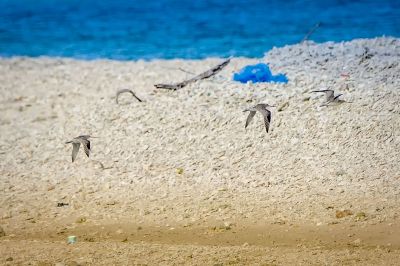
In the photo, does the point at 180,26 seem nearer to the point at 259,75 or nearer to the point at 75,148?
the point at 259,75

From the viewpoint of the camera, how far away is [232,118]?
648 centimetres

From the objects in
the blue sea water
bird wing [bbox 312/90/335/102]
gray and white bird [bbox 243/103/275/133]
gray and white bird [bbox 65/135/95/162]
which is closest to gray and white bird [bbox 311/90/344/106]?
bird wing [bbox 312/90/335/102]

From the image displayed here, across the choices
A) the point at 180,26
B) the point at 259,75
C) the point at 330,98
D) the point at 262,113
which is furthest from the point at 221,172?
the point at 180,26

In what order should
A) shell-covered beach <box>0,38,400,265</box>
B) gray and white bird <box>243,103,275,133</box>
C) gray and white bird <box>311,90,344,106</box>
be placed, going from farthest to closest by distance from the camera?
gray and white bird <box>311,90,344,106</box>
gray and white bird <box>243,103,275,133</box>
shell-covered beach <box>0,38,400,265</box>

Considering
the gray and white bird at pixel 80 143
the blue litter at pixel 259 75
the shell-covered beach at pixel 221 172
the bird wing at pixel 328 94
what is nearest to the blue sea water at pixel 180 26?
the blue litter at pixel 259 75

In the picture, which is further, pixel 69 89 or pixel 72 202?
pixel 69 89

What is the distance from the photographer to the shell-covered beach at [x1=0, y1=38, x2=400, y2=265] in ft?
15.1

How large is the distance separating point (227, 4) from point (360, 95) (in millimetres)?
13031

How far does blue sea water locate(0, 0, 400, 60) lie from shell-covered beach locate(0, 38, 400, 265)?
5030mm

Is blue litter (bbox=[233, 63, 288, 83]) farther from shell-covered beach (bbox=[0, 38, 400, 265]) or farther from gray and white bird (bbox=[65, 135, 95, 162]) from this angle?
gray and white bird (bbox=[65, 135, 95, 162])

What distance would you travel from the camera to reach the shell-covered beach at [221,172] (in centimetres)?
460

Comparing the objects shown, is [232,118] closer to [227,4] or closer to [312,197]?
[312,197]

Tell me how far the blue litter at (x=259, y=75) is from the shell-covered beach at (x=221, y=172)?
176 millimetres

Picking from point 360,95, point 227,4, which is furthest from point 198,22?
point 360,95
